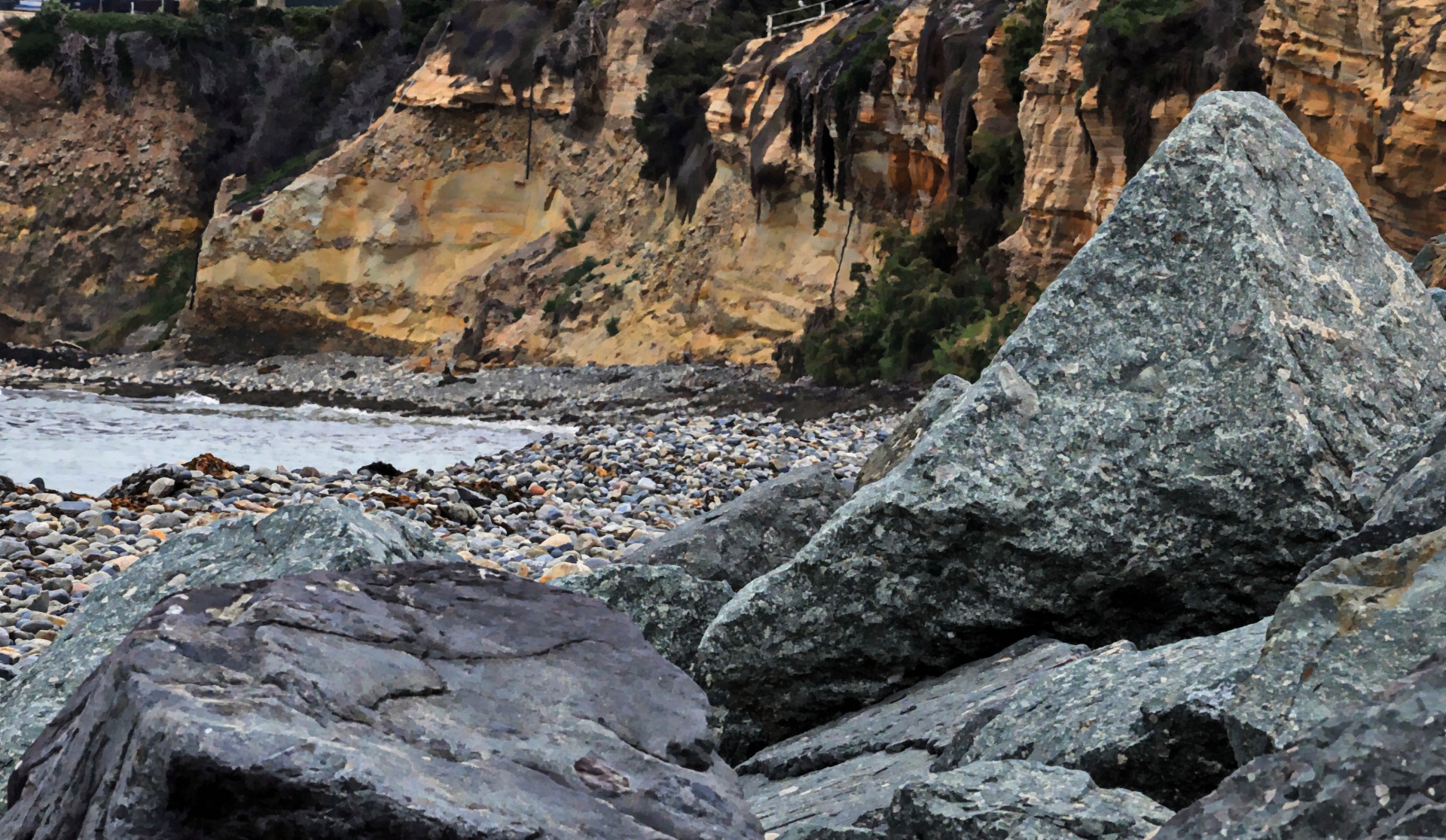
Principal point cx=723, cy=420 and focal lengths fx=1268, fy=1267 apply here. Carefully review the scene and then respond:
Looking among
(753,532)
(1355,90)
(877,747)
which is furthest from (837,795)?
(1355,90)

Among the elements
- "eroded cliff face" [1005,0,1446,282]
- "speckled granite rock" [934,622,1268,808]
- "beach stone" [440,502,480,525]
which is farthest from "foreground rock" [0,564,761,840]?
"eroded cliff face" [1005,0,1446,282]

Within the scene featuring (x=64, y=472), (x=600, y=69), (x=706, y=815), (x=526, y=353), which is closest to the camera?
(x=706, y=815)

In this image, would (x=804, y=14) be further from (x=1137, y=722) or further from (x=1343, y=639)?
(x=1343, y=639)

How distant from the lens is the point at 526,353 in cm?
2691

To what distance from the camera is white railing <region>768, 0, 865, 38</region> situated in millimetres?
24438

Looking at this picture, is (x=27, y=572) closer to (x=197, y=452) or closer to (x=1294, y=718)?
(x=1294, y=718)

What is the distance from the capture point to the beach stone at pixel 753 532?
Answer: 14.1ft

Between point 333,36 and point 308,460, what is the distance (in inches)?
1182

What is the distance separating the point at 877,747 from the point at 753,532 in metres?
1.60

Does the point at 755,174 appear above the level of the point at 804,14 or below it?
below

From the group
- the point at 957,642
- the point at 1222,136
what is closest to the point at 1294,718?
the point at 957,642

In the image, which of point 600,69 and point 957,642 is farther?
point 600,69

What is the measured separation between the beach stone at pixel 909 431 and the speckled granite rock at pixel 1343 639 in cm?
211

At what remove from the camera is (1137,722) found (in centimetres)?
221
